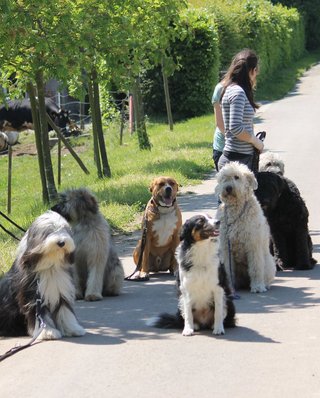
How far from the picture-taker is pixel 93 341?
788 centimetres

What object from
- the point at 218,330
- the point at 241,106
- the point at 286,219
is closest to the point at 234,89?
the point at 241,106

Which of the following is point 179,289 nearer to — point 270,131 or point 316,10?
point 270,131

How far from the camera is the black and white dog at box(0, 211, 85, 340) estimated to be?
7.65 metres

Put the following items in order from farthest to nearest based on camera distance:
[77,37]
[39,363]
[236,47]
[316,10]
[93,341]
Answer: [316,10]
[236,47]
[77,37]
[93,341]
[39,363]

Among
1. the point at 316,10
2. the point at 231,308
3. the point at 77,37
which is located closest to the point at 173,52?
the point at 77,37

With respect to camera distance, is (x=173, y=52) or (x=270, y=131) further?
(x=173, y=52)

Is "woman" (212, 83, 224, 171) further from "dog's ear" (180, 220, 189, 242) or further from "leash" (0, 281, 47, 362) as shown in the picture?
"leash" (0, 281, 47, 362)

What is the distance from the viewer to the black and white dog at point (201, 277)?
7.92 m

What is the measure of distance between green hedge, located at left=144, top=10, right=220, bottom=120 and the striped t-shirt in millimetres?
21766

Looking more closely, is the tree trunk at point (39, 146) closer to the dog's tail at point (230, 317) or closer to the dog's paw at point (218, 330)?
the dog's tail at point (230, 317)

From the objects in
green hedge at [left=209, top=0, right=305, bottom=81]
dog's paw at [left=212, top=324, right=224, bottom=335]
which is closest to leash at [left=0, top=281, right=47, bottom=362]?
dog's paw at [left=212, top=324, right=224, bottom=335]

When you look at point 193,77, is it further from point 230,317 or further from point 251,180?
point 230,317

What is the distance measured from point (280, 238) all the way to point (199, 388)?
4.61 m

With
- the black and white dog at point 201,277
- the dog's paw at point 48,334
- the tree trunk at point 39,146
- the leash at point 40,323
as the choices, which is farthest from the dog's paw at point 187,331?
the tree trunk at point 39,146
